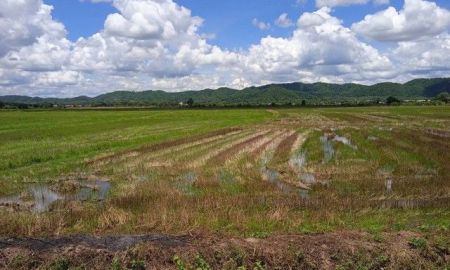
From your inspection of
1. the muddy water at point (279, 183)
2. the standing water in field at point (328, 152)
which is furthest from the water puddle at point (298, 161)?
the muddy water at point (279, 183)

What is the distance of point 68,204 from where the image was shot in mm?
13055

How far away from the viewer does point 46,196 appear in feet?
48.9

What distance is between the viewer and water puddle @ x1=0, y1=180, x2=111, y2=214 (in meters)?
13.4

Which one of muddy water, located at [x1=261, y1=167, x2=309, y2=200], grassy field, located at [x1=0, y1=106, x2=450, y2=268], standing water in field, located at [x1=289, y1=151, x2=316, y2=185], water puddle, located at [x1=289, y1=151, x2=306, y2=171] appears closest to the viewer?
grassy field, located at [x1=0, y1=106, x2=450, y2=268]

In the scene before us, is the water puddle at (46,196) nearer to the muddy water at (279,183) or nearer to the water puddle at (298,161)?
the muddy water at (279,183)

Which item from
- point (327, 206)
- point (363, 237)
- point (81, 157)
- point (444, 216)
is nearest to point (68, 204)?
point (327, 206)

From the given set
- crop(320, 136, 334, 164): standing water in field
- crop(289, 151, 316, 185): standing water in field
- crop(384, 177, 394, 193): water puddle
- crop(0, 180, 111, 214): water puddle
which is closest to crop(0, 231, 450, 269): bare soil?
crop(0, 180, 111, 214): water puddle

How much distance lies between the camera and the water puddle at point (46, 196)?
1336 cm

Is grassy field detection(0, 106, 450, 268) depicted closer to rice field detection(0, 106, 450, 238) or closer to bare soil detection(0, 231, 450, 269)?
rice field detection(0, 106, 450, 238)

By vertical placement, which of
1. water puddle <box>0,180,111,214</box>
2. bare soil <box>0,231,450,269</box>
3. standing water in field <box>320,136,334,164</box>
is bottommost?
standing water in field <box>320,136,334,164</box>

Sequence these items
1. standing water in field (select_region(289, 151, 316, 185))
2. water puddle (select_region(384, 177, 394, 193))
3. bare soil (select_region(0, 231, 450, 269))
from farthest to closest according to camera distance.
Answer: standing water in field (select_region(289, 151, 316, 185)) < water puddle (select_region(384, 177, 394, 193)) < bare soil (select_region(0, 231, 450, 269))

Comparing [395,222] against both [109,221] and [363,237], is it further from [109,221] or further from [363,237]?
[109,221]

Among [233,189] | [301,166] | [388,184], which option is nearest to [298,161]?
[301,166]

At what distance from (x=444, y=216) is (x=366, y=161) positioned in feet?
33.8
